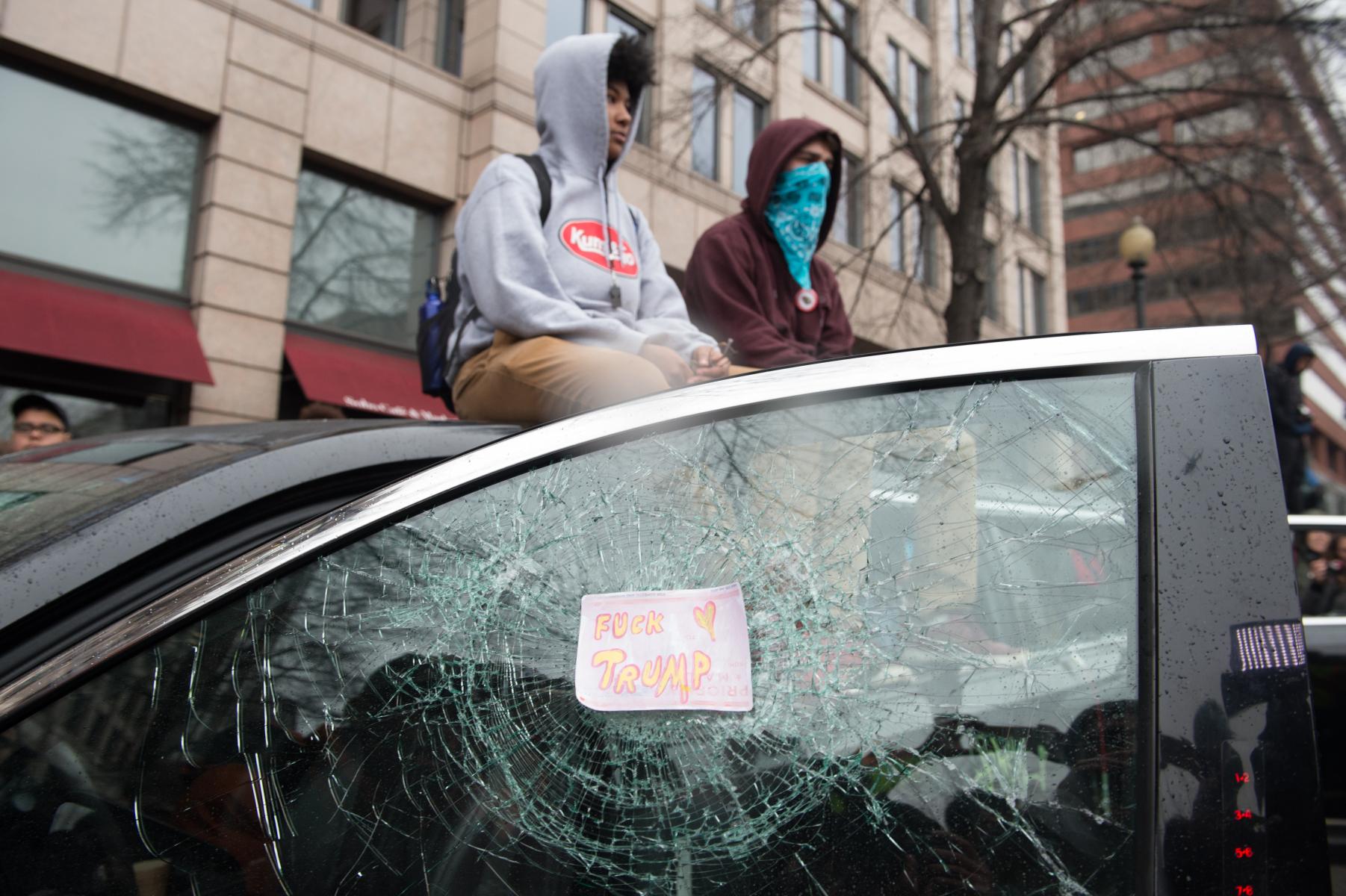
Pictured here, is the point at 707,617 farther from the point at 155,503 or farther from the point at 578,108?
the point at 578,108

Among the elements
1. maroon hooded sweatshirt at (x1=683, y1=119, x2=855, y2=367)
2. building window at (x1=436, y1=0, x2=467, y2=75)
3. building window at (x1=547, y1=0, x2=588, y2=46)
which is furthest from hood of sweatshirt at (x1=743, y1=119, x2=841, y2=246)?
building window at (x1=547, y1=0, x2=588, y2=46)

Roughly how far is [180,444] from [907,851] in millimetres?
1254

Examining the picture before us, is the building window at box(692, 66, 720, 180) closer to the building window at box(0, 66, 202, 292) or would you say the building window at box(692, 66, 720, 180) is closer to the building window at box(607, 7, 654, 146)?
the building window at box(607, 7, 654, 146)

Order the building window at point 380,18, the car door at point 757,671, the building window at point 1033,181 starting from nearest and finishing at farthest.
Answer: the car door at point 757,671
the building window at point 380,18
the building window at point 1033,181

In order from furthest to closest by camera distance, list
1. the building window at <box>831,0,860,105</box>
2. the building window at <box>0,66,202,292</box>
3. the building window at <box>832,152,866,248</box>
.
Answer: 1. the building window at <box>831,0,860,105</box>
2. the building window at <box>832,152,866,248</box>
3. the building window at <box>0,66,202,292</box>

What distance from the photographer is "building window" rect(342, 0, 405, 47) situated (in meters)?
10.3

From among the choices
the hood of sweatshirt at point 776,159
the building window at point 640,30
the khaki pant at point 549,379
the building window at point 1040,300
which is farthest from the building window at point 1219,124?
the building window at point 1040,300

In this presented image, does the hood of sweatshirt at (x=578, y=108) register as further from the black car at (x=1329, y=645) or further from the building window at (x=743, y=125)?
the building window at (x=743, y=125)

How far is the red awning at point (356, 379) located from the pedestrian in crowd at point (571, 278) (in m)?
6.06

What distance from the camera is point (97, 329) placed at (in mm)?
7484

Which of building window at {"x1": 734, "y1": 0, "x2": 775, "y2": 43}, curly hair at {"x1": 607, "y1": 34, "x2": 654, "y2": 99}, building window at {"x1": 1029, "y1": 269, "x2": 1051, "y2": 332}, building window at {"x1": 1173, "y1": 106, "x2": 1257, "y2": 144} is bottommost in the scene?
curly hair at {"x1": 607, "y1": 34, "x2": 654, "y2": 99}

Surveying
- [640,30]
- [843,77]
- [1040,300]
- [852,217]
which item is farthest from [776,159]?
[1040,300]

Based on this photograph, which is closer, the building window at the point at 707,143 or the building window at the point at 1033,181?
the building window at the point at 707,143

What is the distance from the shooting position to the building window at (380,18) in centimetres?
1034
